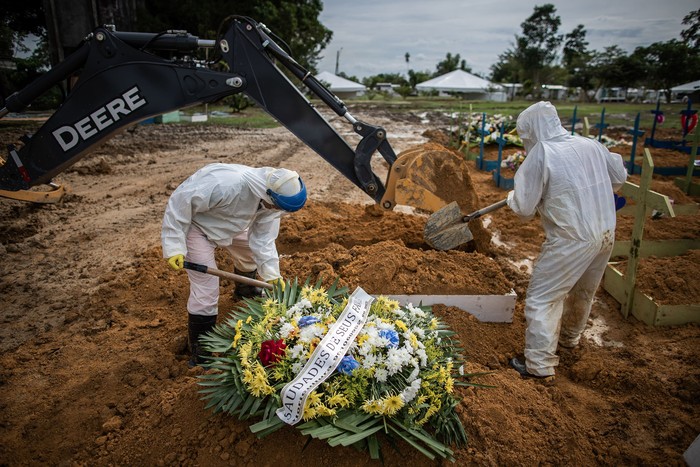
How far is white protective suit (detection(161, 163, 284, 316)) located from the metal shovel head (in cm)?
187

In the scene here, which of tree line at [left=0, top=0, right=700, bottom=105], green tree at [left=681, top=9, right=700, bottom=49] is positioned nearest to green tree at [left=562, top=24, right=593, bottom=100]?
tree line at [left=0, top=0, right=700, bottom=105]

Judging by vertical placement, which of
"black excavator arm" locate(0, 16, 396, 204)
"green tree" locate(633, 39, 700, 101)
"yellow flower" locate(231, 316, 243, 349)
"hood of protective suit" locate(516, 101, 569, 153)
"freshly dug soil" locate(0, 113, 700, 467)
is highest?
"green tree" locate(633, 39, 700, 101)

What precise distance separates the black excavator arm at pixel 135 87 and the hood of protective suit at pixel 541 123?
1610 millimetres

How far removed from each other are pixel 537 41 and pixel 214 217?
64561 mm

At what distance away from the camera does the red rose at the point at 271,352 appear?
8.30 ft

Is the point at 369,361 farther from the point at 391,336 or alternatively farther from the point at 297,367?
the point at 297,367

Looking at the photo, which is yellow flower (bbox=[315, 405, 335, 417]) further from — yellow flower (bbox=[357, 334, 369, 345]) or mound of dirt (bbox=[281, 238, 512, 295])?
mound of dirt (bbox=[281, 238, 512, 295])

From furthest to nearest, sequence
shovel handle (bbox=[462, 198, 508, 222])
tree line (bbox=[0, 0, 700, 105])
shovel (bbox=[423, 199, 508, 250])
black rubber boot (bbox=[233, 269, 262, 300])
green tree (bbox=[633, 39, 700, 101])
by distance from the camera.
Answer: green tree (bbox=[633, 39, 700, 101]) < tree line (bbox=[0, 0, 700, 105]) < shovel (bbox=[423, 199, 508, 250]) < black rubber boot (bbox=[233, 269, 262, 300]) < shovel handle (bbox=[462, 198, 508, 222])

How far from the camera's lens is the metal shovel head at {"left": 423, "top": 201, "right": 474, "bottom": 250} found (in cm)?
489

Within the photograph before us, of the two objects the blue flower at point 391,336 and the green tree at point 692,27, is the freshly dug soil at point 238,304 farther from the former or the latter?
the green tree at point 692,27

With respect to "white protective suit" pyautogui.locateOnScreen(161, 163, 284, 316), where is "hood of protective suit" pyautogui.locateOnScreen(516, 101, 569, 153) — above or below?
above

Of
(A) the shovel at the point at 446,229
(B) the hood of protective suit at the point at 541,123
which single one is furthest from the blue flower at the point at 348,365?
(A) the shovel at the point at 446,229

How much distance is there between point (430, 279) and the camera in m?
4.38

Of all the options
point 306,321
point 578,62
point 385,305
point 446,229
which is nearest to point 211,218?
point 306,321
